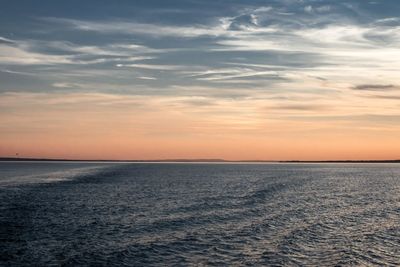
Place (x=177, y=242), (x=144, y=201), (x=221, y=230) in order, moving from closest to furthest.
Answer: (x=177, y=242) < (x=221, y=230) < (x=144, y=201)

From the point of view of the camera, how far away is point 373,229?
141 feet

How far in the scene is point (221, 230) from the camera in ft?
133

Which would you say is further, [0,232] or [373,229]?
[373,229]

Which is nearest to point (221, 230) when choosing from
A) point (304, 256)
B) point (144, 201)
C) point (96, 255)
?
point (304, 256)

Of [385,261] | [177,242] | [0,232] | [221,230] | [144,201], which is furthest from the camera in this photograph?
[144,201]

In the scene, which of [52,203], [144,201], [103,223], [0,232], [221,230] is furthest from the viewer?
[144,201]

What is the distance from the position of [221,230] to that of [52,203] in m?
30.2

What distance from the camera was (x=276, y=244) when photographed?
3506 centimetres

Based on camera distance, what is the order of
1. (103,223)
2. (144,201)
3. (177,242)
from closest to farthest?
(177,242) → (103,223) → (144,201)

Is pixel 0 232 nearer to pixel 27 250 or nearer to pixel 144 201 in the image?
pixel 27 250

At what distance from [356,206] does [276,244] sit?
3237 cm

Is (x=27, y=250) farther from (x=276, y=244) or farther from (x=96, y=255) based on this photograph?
(x=276, y=244)

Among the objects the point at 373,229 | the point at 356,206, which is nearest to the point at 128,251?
the point at 373,229

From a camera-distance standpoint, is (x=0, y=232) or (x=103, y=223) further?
(x=103, y=223)
